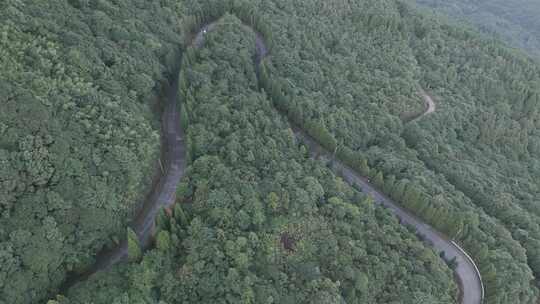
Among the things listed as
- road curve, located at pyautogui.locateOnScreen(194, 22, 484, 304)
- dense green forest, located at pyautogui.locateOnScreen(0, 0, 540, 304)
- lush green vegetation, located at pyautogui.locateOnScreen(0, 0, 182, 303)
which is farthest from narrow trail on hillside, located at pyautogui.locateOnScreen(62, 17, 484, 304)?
lush green vegetation, located at pyautogui.locateOnScreen(0, 0, 182, 303)

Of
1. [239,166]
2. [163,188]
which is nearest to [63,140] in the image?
[163,188]

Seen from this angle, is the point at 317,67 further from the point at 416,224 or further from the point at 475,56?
the point at 475,56

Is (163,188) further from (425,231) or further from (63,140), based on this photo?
(425,231)

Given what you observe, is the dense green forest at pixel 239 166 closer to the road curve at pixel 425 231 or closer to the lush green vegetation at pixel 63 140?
the lush green vegetation at pixel 63 140

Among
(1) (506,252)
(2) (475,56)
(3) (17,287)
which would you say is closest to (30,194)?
(3) (17,287)

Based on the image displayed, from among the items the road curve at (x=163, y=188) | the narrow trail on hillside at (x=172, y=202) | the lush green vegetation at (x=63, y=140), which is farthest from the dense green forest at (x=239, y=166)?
the road curve at (x=163, y=188)

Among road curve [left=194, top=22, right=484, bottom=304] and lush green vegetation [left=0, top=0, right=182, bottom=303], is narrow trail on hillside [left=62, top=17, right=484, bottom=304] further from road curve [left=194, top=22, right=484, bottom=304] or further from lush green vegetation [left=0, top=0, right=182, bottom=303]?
lush green vegetation [left=0, top=0, right=182, bottom=303]
